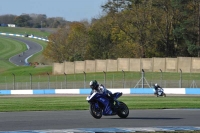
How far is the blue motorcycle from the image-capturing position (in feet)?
63.3

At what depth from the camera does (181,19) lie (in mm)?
82000

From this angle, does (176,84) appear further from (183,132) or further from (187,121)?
(183,132)

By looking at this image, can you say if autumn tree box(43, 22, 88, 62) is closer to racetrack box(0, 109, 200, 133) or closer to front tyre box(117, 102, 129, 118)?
racetrack box(0, 109, 200, 133)

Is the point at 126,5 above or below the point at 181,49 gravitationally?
above

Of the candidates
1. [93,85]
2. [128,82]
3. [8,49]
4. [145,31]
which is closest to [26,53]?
[8,49]

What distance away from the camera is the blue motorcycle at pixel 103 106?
19.3m

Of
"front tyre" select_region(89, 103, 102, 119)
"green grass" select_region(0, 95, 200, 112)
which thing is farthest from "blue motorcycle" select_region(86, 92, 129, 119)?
"green grass" select_region(0, 95, 200, 112)

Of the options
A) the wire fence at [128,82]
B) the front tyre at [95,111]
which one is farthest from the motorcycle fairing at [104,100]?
the wire fence at [128,82]

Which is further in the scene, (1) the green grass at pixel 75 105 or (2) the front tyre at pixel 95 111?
(1) the green grass at pixel 75 105

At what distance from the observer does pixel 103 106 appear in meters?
19.6

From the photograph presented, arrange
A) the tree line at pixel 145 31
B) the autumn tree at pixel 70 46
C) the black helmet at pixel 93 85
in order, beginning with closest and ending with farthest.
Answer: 1. the black helmet at pixel 93 85
2. the tree line at pixel 145 31
3. the autumn tree at pixel 70 46

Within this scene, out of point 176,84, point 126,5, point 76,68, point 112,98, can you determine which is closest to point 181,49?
point 126,5

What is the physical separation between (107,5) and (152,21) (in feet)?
25.1

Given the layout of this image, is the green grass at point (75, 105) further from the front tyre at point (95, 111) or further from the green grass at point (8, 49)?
the green grass at point (8, 49)
